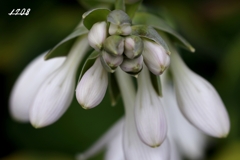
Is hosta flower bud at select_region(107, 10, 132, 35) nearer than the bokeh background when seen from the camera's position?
Yes

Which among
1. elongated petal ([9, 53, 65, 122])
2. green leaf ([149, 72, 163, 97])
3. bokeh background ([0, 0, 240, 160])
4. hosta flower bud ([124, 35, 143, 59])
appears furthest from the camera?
bokeh background ([0, 0, 240, 160])

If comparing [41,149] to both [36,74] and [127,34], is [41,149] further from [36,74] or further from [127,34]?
[127,34]

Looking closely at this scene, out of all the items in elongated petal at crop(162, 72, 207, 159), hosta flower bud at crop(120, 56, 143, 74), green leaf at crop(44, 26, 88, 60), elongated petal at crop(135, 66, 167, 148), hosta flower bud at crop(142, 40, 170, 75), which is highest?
green leaf at crop(44, 26, 88, 60)

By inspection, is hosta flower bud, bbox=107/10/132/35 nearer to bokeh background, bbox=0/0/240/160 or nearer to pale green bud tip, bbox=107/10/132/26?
pale green bud tip, bbox=107/10/132/26

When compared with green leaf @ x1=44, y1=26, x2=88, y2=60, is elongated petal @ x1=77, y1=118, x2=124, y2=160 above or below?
below

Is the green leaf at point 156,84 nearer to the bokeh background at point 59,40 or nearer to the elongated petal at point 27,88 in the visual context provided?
the elongated petal at point 27,88

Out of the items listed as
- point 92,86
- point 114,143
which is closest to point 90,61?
point 92,86

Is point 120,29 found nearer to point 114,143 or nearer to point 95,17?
point 95,17

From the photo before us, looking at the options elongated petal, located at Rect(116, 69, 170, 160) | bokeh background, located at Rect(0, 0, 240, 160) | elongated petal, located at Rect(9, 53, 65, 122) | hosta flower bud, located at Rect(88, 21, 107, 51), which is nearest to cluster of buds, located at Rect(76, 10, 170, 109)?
hosta flower bud, located at Rect(88, 21, 107, 51)
